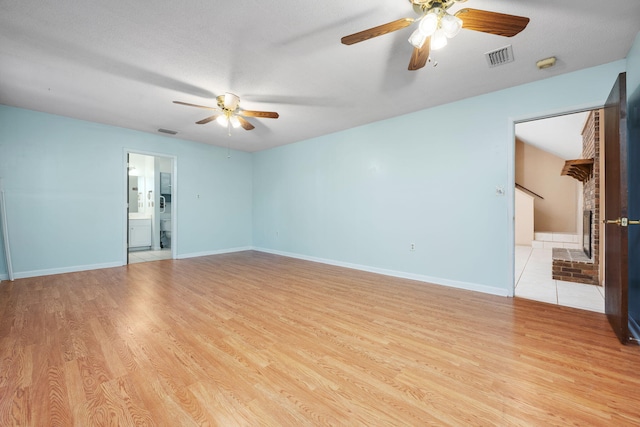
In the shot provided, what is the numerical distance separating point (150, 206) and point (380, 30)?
24.3 ft

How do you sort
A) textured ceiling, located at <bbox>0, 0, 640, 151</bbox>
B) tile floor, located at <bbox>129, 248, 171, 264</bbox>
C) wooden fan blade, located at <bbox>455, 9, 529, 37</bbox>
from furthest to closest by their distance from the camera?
tile floor, located at <bbox>129, 248, 171, 264</bbox>, textured ceiling, located at <bbox>0, 0, 640, 151</bbox>, wooden fan blade, located at <bbox>455, 9, 529, 37</bbox>

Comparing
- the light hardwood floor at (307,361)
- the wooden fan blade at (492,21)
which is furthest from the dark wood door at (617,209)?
the wooden fan blade at (492,21)

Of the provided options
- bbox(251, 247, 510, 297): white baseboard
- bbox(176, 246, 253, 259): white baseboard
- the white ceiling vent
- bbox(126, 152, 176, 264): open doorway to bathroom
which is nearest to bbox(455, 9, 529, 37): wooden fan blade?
the white ceiling vent

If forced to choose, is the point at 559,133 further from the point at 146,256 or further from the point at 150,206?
the point at 150,206

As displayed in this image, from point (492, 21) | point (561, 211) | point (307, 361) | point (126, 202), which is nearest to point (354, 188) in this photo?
point (492, 21)

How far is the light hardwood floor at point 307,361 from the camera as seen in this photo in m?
1.36

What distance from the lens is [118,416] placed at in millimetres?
1319

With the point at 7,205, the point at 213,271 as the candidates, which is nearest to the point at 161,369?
the point at 213,271

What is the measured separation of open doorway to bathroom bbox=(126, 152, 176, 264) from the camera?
6.52 metres

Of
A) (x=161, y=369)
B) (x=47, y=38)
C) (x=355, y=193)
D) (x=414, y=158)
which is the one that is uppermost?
(x=47, y=38)

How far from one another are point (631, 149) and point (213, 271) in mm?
5529

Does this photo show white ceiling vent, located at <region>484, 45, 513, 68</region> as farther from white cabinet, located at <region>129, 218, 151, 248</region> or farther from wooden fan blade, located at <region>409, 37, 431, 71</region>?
white cabinet, located at <region>129, 218, 151, 248</region>

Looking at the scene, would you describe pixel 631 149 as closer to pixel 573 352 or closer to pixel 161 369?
pixel 573 352

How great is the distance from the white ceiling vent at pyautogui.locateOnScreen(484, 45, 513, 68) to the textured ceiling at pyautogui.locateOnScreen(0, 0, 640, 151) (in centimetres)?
6
